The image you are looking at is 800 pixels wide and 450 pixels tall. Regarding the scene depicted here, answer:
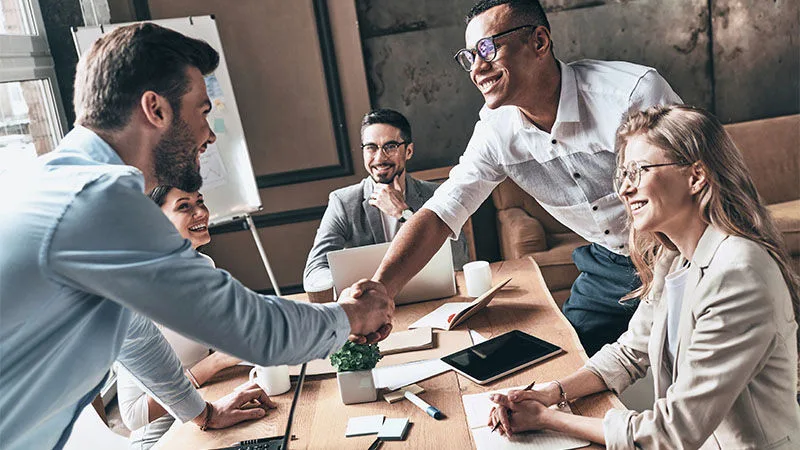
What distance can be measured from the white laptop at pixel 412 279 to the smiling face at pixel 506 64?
0.48 metres

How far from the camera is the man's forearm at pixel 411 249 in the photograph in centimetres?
192

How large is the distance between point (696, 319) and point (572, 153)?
793 mm

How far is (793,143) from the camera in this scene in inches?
158

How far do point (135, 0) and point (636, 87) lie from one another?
2.99 m

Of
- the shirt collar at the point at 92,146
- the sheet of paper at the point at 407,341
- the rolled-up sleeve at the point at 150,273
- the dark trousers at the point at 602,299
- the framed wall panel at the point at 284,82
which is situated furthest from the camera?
the framed wall panel at the point at 284,82

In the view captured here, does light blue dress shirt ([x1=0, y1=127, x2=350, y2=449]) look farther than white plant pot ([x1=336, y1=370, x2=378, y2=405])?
No

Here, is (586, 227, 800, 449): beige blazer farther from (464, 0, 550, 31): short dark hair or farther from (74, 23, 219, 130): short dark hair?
(74, 23, 219, 130): short dark hair

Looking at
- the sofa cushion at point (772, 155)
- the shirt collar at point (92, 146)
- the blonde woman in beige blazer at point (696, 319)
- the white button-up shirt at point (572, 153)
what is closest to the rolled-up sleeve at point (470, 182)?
the white button-up shirt at point (572, 153)

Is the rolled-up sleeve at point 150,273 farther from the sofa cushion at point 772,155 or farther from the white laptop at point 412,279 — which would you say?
the sofa cushion at point 772,155

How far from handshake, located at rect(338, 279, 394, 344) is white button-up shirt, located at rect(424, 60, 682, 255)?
46cm

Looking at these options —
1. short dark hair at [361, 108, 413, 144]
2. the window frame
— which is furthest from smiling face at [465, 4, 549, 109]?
the window frame

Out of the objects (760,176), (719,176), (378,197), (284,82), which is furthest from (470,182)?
(760,176)

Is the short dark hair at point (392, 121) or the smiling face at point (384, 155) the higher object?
the short dark hair at point (392, 121)

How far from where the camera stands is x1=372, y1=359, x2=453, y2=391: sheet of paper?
1575mm
